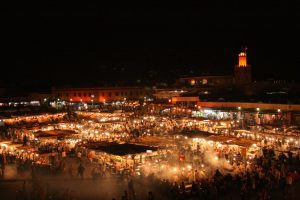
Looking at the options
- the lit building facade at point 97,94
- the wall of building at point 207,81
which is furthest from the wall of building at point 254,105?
the lit building facade at point 97,94

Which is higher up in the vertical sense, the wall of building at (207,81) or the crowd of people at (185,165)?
the wall of building at (207,81)

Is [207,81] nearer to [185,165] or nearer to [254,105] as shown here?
[254,105]

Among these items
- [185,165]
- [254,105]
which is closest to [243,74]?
[254,105]

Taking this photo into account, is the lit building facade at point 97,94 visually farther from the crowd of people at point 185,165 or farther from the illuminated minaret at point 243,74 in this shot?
the crowd of people at point 185,165

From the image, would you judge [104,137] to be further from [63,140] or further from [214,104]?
[214,104]

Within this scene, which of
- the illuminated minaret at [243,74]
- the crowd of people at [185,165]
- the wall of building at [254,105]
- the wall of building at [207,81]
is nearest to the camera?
the crowd of people at [185,165]

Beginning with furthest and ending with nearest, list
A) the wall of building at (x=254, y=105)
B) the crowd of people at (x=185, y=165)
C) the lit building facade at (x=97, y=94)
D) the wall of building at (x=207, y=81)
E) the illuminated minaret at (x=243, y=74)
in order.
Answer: the lit building facade at (x=97, y=94) < the wall of building at (x=207, y=81) < the illuminated minaret at (x=243, y=74) < the wall of building at (x=254, y=105) < the crowd of people at (x=185, y=165)

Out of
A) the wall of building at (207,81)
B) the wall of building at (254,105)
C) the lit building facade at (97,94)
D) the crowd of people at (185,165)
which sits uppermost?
the wall of building at (207,81)

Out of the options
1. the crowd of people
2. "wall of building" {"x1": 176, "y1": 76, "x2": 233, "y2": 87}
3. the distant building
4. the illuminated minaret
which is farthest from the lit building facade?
the crowd of people

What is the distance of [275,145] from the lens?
59.2ft

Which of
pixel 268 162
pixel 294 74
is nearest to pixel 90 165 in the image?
pixel 268 162

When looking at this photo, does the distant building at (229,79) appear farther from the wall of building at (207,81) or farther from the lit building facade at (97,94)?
the lit building facade at (97,94)

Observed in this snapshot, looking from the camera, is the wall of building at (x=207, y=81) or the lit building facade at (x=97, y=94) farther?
the lit building facade at (x=97, y=94)

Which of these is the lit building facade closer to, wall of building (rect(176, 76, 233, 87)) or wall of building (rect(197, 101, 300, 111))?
wall of building (rect(176, 76, 233, 87))
